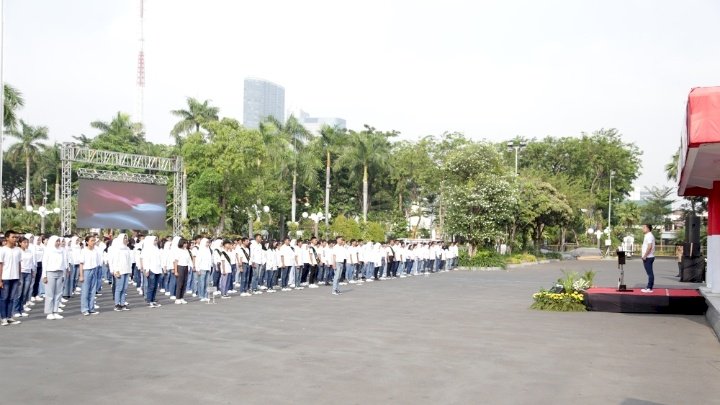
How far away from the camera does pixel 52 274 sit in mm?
15047

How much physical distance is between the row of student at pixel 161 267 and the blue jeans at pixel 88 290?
0.07ft

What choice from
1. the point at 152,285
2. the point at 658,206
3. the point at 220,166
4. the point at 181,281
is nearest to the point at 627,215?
the point at 658,206

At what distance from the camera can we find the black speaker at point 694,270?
99.5 ft

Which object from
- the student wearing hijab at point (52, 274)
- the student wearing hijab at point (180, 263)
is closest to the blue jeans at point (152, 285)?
the student wearing hijab at point (180, 263)

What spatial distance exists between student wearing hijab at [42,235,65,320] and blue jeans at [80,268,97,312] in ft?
1.90

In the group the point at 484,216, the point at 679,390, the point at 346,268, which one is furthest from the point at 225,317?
the point at 484,216

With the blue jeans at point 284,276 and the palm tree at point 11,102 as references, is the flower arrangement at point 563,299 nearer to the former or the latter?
the blue jeans at point 284,276

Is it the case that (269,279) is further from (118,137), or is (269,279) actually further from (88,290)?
(118,137)

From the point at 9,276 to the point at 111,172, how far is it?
27948 millimetres

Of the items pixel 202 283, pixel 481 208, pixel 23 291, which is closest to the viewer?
pixel 23 291

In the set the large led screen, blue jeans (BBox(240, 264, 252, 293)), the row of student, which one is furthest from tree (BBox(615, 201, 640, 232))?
blue jeans (BBox(240, 264, 252, 293))

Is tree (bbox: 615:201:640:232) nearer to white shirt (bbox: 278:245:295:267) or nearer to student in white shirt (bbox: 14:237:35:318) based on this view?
white shirt (bbox: 278:245:295:267)

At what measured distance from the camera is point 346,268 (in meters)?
29.4

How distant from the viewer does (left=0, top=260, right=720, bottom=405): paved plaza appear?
7.82 metres
